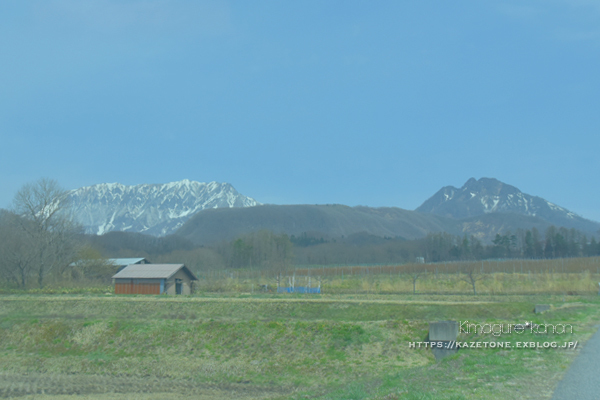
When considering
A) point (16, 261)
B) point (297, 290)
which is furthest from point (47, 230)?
point (297, 290)

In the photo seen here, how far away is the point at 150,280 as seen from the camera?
185ft

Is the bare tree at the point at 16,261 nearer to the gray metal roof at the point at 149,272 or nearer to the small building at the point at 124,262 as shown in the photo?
the small building at the point at 124,262

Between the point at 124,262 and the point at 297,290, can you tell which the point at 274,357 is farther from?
the point at 124,262

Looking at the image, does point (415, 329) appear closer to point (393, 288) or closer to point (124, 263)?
point (393, 288)

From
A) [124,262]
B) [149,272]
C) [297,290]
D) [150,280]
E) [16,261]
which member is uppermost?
[16,261]

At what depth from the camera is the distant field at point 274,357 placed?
14242mm

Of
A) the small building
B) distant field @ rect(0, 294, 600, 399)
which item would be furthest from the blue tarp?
the small building

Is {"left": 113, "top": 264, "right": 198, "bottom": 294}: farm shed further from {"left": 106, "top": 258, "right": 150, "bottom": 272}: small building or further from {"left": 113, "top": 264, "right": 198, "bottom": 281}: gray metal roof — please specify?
{"left": 106, "top": 258, "right": 150, "bottom": 272}: small building

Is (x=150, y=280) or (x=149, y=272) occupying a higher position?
(x=149, y=272)

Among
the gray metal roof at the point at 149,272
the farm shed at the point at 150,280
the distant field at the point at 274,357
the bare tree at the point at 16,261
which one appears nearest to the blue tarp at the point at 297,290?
the farm shed at the point at 150,280

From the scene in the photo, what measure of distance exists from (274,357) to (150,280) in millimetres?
36391

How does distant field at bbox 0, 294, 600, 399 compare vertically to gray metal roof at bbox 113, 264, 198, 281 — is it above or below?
below

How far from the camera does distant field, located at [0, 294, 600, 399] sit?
14.2 m

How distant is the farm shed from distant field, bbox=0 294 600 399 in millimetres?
19042
